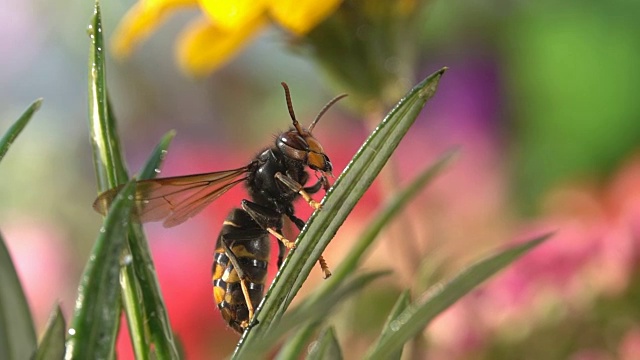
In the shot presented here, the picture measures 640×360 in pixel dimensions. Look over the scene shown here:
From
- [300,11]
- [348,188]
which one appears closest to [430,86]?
[348,188]

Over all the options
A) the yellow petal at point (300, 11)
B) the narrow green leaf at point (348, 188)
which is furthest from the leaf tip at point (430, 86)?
the yellow petal at point (300, 11)

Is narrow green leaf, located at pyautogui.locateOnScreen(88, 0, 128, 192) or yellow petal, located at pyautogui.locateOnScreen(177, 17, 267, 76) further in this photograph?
yellow petal, located at pyautogui.locateOnScreen(177, 17, 267, 76)

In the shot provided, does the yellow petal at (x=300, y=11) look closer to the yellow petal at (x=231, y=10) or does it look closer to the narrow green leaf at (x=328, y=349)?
the yellow petal at (x=231, y=10)

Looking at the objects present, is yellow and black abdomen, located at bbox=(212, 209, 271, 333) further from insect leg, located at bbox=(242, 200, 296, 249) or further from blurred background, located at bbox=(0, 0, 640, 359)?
blurred background, located at bbox=(0, 0, 640, 359)

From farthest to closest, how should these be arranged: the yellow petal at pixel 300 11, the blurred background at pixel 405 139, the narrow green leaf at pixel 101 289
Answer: the blurred background at pixel 405 139
the yellow petal at pixel 300 11
the narrow green leaf at pixel 101 289

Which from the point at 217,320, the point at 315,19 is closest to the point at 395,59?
the point at 315,19

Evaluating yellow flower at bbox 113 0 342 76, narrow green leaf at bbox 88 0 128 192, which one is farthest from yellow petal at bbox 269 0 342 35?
narrow green leaf at bbox 88 0 128 192

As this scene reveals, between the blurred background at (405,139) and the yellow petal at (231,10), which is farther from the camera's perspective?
the blurred background at (405,139)

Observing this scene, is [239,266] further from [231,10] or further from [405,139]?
[405,139]
